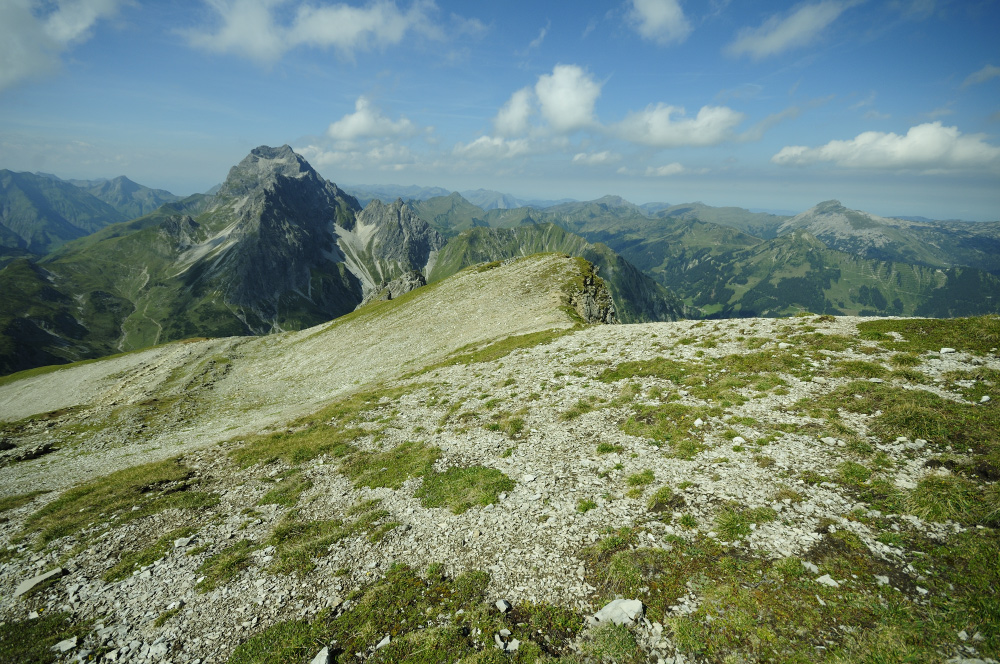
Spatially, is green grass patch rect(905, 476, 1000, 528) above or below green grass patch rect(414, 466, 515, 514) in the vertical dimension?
above

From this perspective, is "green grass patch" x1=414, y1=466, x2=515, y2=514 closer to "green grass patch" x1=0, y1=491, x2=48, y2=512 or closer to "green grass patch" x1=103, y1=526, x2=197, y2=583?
"green grass patch" x1=103, y1=526, x2=197, y2=583

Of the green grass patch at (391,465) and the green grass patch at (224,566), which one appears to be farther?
the green grass patch at (391,465)

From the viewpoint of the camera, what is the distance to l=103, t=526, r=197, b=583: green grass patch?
571 inches

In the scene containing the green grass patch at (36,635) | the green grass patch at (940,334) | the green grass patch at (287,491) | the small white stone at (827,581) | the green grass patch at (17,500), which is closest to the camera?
the small white stone at (827,581)

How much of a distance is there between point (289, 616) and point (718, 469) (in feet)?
53.0

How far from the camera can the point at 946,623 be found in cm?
865

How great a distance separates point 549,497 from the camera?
15578 millimetres

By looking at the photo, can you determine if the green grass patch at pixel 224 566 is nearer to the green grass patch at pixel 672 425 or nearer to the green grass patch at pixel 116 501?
the green grass patch at pixel 116 501

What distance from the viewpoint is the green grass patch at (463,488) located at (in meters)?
16.0

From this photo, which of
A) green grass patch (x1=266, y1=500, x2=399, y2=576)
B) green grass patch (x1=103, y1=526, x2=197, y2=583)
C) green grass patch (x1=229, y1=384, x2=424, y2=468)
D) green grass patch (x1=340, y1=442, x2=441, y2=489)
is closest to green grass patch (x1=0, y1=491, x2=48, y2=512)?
green grass patch (x1=229, y1=384, x2=424, y2=468)

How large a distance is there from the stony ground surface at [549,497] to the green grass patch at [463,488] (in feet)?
1.26

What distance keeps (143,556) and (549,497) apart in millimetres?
16600

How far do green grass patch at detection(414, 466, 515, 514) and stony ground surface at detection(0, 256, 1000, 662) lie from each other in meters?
0.38

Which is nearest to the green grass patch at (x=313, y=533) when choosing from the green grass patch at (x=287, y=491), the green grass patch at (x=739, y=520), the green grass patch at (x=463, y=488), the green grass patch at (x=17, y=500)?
the green grass patch at (x=287, y=491)
